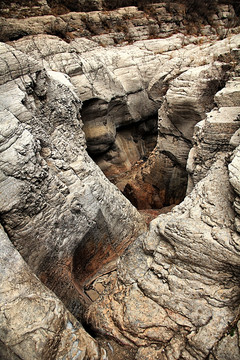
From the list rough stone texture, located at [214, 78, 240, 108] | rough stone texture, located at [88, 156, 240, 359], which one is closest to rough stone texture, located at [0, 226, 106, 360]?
rough stone texture, located at [88, 156, 240, 359]

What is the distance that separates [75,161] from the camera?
18.0ft

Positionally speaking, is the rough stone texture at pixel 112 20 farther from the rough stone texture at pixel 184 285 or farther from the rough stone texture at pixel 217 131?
the rough stone texture at pixel 184 285

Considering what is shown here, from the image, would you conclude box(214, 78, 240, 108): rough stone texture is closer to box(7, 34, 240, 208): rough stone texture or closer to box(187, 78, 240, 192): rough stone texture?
box(187, 78, 240, 192): rough stone texture

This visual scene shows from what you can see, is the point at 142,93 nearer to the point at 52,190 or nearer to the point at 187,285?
the point at 52,190

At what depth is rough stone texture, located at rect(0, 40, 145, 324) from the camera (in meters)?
4.09

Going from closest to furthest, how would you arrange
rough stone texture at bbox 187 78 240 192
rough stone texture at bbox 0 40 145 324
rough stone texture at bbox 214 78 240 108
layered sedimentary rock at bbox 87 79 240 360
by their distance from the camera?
layered sedimentary rock at bbox 87 79 240 360 < rough stone texture at bbox 0 40 145 324 < rough stone texture at bbox 187 78 240 192 < rough stone texture at bbox 214 78 240 108

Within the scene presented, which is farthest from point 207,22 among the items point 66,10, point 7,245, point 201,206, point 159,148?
point 7,245

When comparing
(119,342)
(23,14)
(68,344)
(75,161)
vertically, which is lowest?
(119,342)

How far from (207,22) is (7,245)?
41.3ft

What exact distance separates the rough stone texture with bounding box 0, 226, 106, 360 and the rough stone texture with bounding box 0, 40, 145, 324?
42.7 inches

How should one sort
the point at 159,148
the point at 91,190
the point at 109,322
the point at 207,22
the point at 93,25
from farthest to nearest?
the point at 207,22, the point at 93,25, the point at 159,148, the point at 91,190, the point at 109,322

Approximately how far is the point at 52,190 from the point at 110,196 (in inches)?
68.9

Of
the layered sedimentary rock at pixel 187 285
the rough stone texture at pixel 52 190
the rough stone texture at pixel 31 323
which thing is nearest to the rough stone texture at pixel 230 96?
the layered sedimentary rock at pixel 187 285

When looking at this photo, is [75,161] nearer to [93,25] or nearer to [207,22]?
[93,25]
